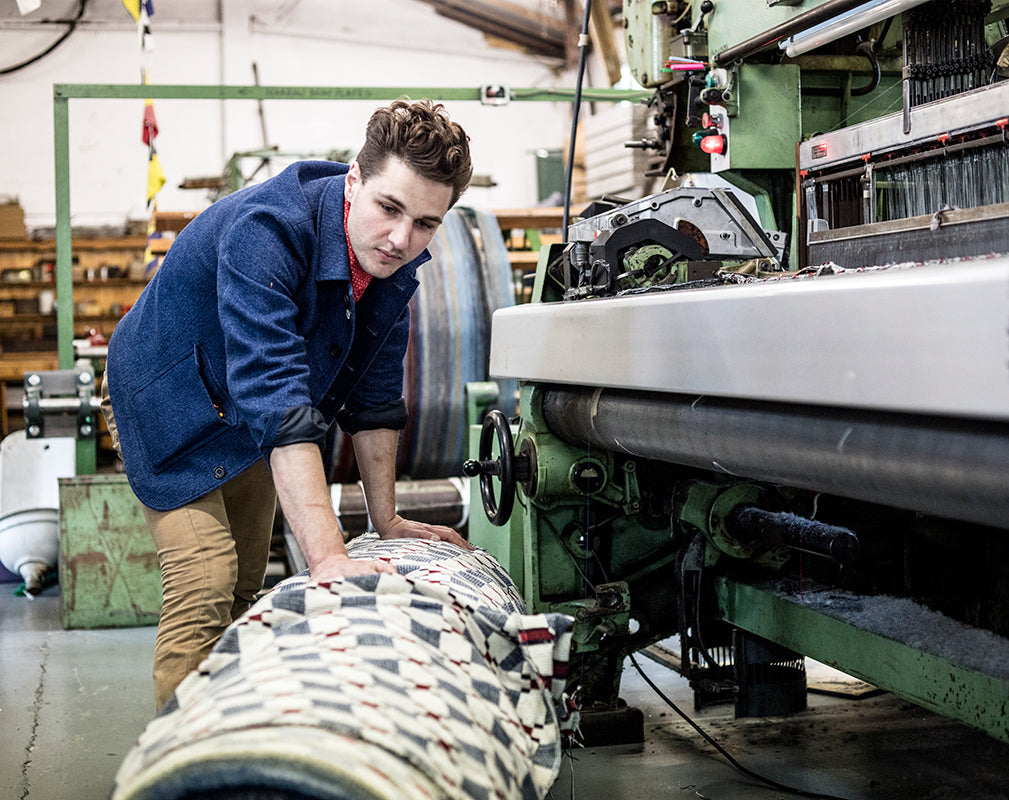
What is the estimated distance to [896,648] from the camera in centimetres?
149

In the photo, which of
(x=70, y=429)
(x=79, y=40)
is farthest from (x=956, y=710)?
(x=79, y=40)

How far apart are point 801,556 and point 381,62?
8524 millimetres

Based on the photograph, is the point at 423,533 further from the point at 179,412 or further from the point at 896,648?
the point at 896,648

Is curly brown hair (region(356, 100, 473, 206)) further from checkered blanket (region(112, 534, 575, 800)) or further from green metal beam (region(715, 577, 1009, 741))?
green metal beam (region(715, 577, 1009, 741))

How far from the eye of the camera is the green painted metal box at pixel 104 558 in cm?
322

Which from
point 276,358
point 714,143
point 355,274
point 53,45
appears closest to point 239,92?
point 714,143

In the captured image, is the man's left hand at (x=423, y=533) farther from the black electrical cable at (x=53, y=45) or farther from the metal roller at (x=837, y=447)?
the black electrical cable at (x=53, y=45)

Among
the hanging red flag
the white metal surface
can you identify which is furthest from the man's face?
the hanging red flag

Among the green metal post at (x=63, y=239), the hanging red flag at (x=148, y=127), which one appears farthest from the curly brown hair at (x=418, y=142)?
the hanging red flag at (x=148, y=127)

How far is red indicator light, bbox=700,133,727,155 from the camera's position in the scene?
2.04 m

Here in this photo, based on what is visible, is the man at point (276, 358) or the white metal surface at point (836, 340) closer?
the white metal surface at point (836, 340)

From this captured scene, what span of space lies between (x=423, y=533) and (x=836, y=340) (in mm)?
866

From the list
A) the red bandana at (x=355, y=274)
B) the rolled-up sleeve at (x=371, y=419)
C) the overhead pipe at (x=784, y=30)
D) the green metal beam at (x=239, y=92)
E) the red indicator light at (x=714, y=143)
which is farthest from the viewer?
the green metal beam at (x=239, y=92)

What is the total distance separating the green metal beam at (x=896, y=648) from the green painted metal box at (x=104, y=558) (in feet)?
6.85
